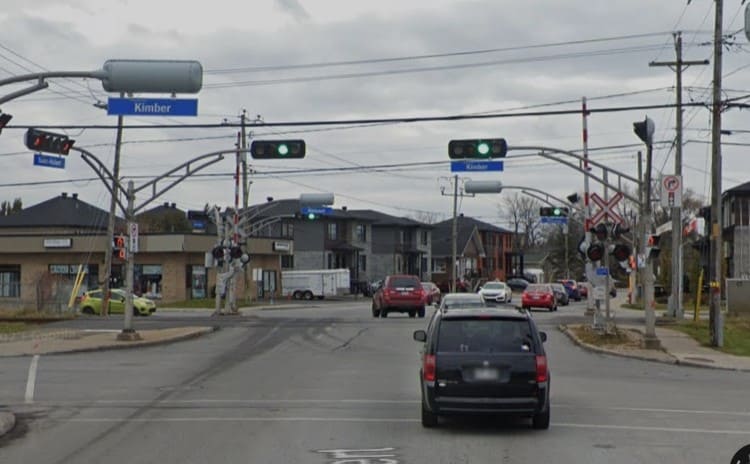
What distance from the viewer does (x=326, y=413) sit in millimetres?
14922

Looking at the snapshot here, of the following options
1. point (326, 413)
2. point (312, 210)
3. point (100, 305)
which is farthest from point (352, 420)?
point (312, 210)

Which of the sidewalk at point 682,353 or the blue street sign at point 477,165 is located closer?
the sidewalk at point 682,353

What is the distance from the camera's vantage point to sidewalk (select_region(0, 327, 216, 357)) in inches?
1105

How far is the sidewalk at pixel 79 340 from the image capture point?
28078 mm

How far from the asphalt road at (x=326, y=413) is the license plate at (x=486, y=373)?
0.73m

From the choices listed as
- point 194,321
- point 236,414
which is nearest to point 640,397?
point 236,414

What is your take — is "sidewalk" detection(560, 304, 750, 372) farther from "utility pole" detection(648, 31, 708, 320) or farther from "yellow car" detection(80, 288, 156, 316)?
"yellow car" detection(80, 288, 156, 316)

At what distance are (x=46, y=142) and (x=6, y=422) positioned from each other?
12773mm

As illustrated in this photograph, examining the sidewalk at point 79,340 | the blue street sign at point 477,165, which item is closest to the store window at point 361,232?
the sidewalk at point 79,340

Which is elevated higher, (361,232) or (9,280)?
(361,232)

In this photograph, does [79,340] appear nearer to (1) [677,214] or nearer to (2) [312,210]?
(1) [677,214]

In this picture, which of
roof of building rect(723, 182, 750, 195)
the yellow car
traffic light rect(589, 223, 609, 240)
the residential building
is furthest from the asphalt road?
the residential building

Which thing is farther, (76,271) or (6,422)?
(76,271)

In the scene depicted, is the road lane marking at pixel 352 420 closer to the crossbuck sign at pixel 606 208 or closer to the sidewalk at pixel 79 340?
the sidewalk at pixel 79 340
